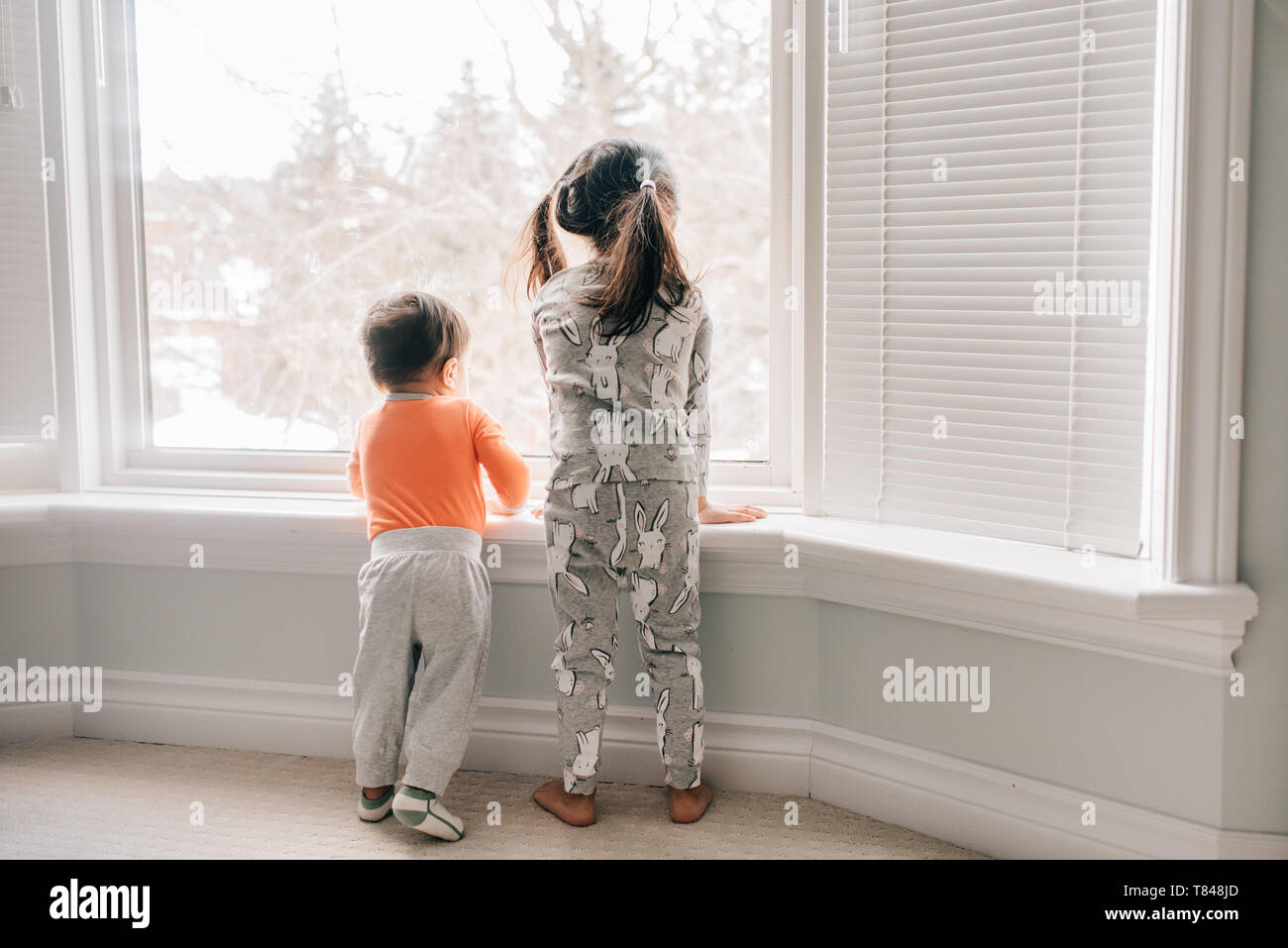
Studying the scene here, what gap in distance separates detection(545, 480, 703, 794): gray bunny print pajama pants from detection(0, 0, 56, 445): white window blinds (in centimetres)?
124

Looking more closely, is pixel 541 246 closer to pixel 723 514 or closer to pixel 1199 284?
pixel 723 514

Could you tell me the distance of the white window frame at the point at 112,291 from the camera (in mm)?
2062

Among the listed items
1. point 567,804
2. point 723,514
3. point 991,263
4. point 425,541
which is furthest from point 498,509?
point 991,263

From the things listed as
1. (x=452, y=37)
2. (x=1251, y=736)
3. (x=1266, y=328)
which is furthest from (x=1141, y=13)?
(x=452, y=37)

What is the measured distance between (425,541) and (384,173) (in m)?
0.83

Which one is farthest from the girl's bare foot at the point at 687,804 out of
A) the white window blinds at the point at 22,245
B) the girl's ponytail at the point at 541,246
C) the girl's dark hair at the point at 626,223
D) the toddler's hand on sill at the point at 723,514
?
the white window blinds at the point at 22,245

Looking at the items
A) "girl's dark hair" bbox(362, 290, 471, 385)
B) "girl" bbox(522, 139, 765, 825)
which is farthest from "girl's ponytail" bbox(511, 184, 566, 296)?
"girl's dark hair" bbox(362, 290, 471, 385)

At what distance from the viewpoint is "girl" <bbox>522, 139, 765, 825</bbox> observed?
5.36 ft

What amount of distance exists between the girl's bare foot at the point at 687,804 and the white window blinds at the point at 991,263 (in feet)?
2.00

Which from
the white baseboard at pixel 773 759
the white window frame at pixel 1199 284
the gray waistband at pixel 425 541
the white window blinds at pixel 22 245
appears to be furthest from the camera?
the white window blinds at pixel 22 245

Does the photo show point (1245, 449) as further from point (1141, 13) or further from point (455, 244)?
point (455, 244)

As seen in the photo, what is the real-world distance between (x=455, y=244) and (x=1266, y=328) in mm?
1467

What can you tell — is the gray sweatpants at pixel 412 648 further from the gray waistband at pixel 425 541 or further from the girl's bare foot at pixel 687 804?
the girl's bare foot at pixel 687 804

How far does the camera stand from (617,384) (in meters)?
1.65
